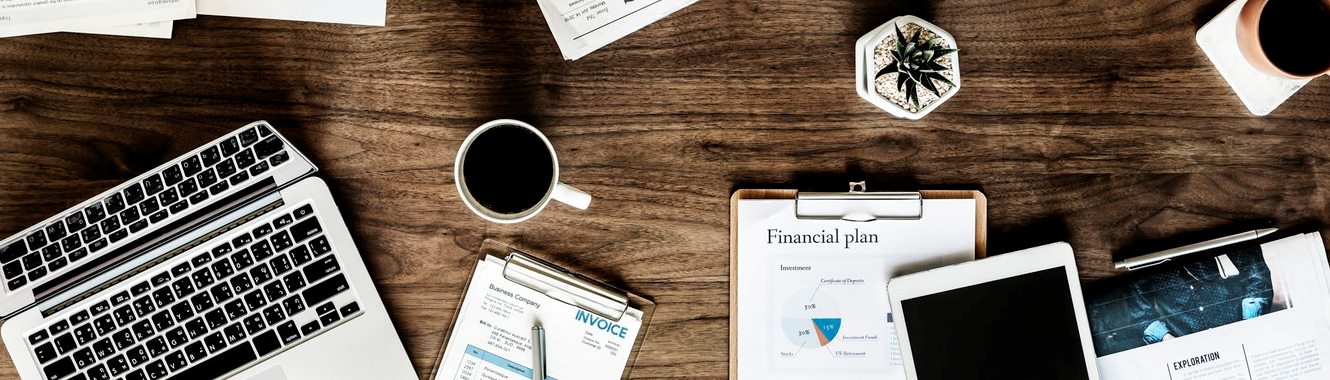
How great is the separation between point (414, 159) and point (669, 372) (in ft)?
1.20

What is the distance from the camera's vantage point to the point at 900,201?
0.87 meters

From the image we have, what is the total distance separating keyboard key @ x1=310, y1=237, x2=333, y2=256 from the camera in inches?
32.9

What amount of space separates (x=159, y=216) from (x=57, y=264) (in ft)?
0.38

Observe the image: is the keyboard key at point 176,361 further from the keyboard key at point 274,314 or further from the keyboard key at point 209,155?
the keyboard key at point 209,155

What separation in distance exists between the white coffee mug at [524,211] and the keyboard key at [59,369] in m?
0.45

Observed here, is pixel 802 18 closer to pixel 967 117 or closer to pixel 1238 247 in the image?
pixel 967 117

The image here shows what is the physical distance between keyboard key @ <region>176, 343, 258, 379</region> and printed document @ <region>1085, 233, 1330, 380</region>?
91cm

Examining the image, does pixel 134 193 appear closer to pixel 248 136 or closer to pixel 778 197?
Answer: pixel 248 136

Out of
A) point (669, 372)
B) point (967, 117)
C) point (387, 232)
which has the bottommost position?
point (669, 372)

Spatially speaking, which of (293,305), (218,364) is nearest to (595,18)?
(293,305)

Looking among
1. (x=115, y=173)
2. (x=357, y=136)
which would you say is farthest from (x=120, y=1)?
(x=357, y=136)

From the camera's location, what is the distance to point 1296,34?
833 mm

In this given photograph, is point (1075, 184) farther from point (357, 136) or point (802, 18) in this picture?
point (357, 136)

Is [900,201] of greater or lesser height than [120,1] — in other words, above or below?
below
